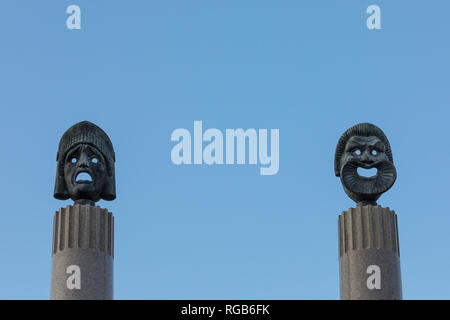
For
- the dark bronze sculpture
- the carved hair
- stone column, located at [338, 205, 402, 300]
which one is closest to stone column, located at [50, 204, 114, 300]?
the dark bronze sculpture

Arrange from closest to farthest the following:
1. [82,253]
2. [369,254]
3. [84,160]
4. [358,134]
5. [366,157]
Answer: [82,253], [369,254], [84,160], [366,157], [358,134]

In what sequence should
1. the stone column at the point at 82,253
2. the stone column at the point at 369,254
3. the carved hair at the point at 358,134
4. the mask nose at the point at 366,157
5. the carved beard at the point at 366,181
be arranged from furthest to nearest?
the carved hair at the point at 358,134 < the mask nose at the point at 366,157 < the carved beard at the point at 366,181 < the stone column at the point at 369,254 < the stone column at the point at 82,253

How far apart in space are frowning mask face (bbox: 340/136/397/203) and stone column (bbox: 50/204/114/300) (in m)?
6.90

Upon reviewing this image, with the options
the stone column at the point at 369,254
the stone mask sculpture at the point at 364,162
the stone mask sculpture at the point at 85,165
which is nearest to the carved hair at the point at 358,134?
the stone mask sculpture at the point at 364,162

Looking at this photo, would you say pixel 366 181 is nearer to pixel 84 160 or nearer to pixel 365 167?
→ pixel 365 167

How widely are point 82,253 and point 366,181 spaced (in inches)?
330

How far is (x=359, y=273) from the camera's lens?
42.1 m

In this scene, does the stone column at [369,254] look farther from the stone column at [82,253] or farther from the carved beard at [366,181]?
the stone column at [82,253]

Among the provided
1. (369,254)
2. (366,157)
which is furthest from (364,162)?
(369,254)

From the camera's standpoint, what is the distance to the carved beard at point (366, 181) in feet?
143

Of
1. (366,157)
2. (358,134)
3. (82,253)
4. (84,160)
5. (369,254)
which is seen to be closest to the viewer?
(82,253)

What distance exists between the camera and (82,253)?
42094mm
